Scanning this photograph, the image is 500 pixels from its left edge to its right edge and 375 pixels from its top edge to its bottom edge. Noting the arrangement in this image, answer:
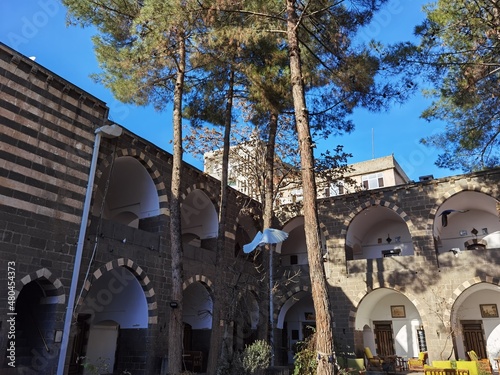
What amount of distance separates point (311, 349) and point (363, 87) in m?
5.95

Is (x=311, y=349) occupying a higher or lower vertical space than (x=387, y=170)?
lower

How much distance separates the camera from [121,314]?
11547mm

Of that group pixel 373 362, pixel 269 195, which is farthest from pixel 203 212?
pixel 373 362

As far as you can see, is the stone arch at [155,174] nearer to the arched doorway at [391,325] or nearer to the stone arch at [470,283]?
the arched doorway at [391,325]

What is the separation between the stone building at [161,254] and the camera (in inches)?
344

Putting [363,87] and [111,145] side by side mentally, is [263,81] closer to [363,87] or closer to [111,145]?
[363,87]

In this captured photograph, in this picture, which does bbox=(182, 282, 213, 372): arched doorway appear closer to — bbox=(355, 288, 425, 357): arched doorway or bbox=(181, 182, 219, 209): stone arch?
bbox=(181, 182, 219, 209): stone arch

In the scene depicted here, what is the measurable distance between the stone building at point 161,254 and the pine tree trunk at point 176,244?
1635mm

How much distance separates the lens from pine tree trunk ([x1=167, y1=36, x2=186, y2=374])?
7910 millimetres

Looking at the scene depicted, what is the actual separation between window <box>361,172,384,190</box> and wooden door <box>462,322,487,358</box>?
33.0ft

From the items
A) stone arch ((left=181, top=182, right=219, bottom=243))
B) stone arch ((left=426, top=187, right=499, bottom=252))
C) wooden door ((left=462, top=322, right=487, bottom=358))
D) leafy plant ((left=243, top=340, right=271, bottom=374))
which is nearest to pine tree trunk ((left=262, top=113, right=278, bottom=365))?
leafy plant ((left=243, top=340, right=271, bottom=374))

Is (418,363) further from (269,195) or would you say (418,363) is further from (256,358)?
(269,195)

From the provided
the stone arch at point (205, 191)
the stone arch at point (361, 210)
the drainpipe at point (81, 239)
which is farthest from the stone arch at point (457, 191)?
the drainpipe at point (81, 239)

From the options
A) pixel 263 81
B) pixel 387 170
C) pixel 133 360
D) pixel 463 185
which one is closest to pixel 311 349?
pixel 133 360
